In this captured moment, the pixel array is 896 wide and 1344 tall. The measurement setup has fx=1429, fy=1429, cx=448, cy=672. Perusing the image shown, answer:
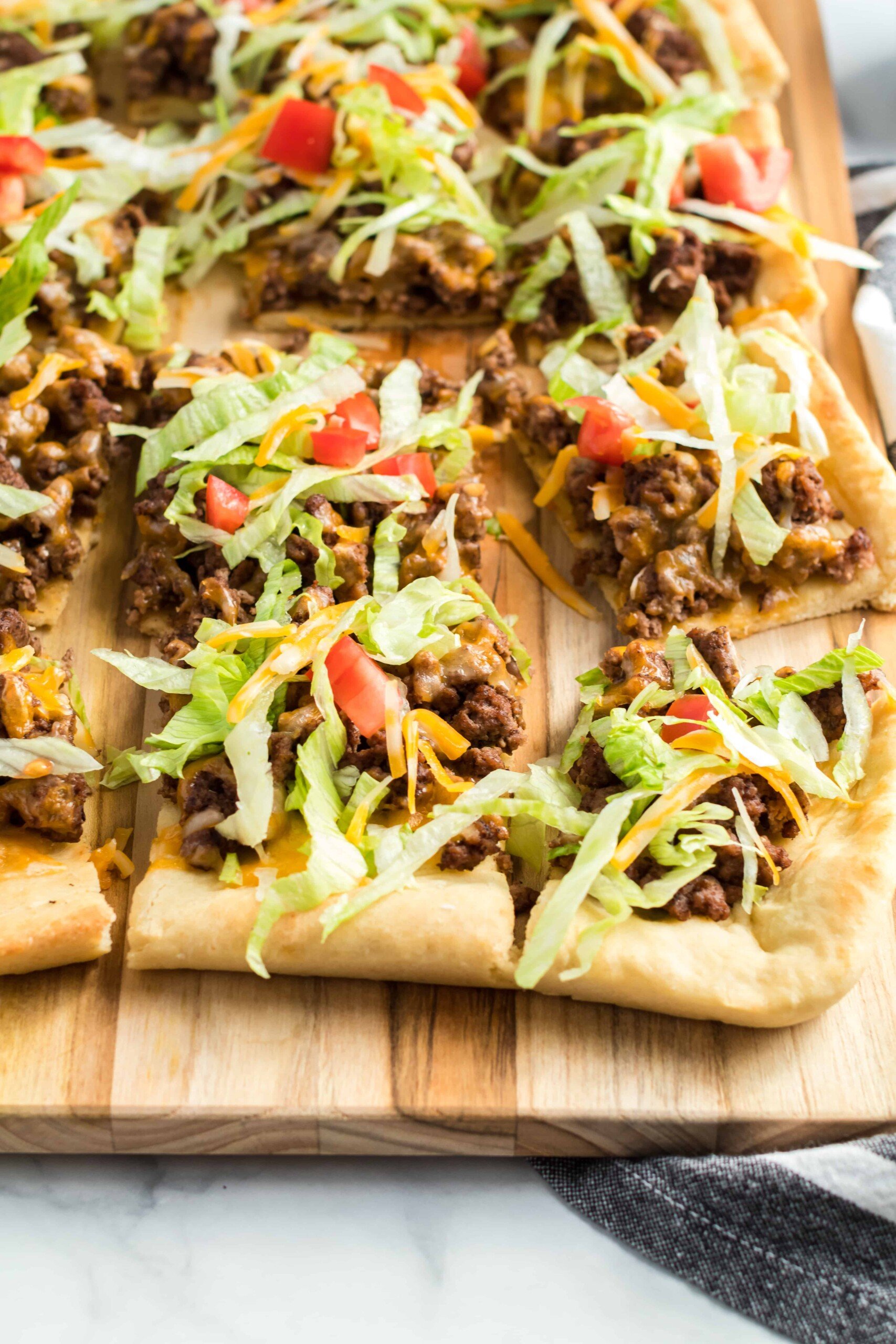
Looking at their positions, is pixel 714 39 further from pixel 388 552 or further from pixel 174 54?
pixel 388 552

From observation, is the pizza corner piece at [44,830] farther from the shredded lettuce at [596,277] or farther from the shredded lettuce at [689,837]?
the shredded lettuce at [596,277]

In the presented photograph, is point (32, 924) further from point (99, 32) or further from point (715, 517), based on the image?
point (99, 32)

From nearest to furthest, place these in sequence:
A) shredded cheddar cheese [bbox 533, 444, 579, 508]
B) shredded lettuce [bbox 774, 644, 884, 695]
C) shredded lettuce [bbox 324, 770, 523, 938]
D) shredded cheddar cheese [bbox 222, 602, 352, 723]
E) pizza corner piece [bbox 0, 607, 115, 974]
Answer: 1. shredded lettuce [bbox 324, 770, 523, 938]
2. pizza corner piece [bbox 0, 607, 115, 974]
3. shredded cheddar cheese [bbox 222, 602, 352, 723]
4. shredded lettuce [bbox 774, 644, 884, 695]
5. shredded cheddar cheese [bbox 533, 444, 579, 508]

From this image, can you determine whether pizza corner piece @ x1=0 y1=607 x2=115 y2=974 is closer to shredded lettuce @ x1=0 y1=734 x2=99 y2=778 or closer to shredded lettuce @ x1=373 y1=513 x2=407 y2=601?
shredded lettuce @ x1=0 y1=734 x2=99 y2=778

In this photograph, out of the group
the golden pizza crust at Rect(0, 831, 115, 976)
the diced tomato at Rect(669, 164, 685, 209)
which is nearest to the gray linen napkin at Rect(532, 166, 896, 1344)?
the golden pizza crust at Rect(0, 831, 115, 976)

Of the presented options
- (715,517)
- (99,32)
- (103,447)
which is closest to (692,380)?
(715,517)

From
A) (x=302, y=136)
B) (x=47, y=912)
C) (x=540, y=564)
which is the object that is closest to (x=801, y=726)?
(x=540, y=564)

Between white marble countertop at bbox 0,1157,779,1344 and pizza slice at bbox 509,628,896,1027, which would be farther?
pizza slice at bbox 509,628,896,1027
